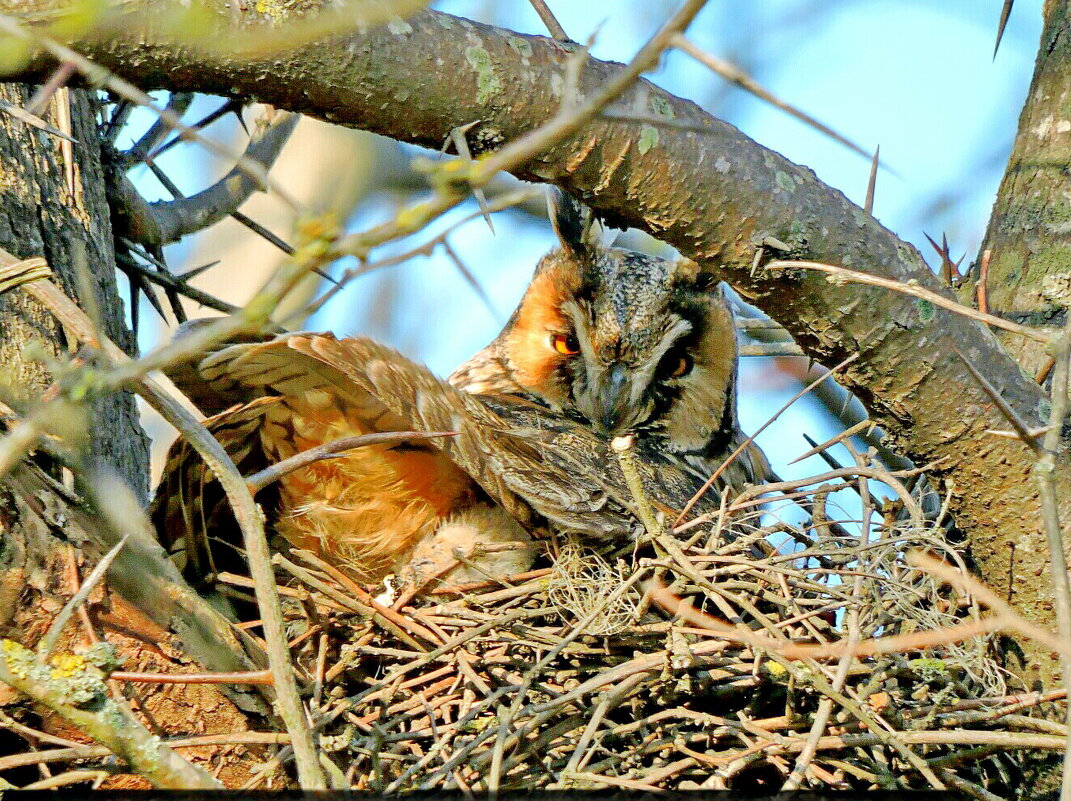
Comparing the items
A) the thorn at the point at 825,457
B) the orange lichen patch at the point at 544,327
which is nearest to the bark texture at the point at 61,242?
the orange lichen patch at the point at 544,327

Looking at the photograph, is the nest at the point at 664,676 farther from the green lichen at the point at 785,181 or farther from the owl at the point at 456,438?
the green lichen at the point at 785,181

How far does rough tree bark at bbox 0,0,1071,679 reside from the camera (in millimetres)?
1549

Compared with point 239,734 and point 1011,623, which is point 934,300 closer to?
point 1011,623

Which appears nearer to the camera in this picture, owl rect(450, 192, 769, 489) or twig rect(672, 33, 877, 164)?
twig rect(672, 33, 877, 164)

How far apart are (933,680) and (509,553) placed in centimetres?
87

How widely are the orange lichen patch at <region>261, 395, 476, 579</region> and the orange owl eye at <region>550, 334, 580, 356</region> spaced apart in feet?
2.70

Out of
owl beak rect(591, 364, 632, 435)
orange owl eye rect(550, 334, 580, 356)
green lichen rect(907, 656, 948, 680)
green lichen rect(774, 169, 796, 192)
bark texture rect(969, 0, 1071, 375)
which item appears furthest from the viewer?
orange owl eye rect(550, 334, 580, 356)

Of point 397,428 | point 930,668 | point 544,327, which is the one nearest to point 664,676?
point 930,668

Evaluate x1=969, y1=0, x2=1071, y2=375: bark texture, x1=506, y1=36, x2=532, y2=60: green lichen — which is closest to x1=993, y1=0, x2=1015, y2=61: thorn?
x1=969, y1=0, x2=1071, y2=375: bark texture

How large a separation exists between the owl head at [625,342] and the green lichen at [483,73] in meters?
1.06

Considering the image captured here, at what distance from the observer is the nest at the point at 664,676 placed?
183 centimetres

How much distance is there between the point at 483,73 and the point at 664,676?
109 cm

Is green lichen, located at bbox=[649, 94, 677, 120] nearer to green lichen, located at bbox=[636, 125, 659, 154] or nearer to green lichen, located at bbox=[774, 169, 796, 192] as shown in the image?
green lichen, located at bbox=[636, 125, 659, 154]

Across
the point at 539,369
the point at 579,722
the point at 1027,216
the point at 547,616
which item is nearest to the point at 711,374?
the point at 539,369
